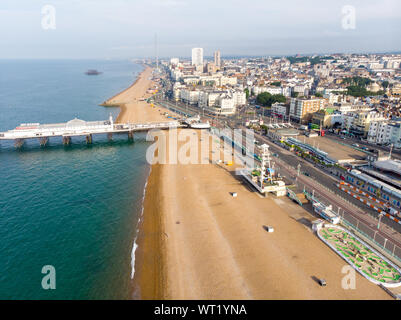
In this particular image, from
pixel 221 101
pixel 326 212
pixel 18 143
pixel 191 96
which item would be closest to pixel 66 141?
pixel 18 143

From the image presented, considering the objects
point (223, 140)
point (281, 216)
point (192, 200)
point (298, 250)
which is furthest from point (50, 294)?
point (223, 140)

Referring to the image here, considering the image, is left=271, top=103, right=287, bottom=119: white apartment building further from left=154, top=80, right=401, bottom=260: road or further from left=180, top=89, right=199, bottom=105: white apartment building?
left=180, top=89, right=199, bottom=105: white apartment building

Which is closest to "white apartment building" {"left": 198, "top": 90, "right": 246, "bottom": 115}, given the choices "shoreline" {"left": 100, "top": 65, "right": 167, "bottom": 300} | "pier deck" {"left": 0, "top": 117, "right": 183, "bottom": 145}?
"pier deck" {"left": 0, "top": 117, "right": 183, "bottom": 145}

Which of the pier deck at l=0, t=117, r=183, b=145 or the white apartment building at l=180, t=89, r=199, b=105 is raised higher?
the white apartment building at l=180, t=89, r=199, b=105

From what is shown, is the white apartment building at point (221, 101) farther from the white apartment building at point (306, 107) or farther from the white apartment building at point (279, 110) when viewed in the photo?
the white apartment building at point (306, 107)

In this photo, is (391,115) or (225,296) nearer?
(225,296)

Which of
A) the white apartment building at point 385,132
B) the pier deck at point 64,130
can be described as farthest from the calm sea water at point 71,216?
the white apartment building at point 385,132
